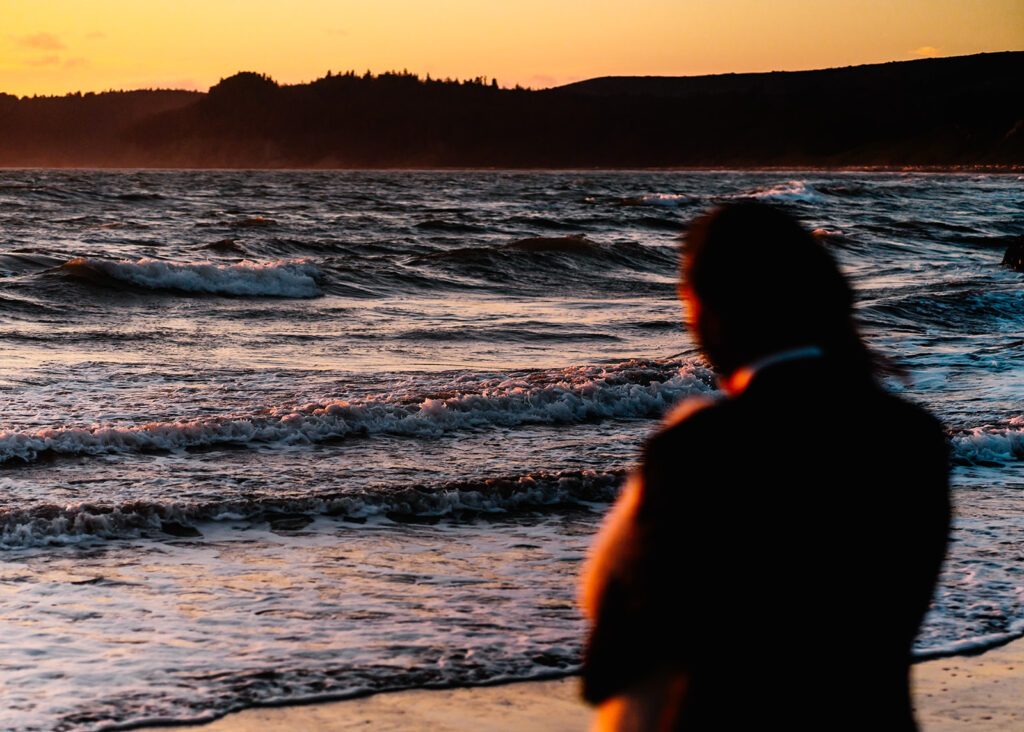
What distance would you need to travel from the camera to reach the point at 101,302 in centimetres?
1648

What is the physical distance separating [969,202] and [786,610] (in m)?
49.4

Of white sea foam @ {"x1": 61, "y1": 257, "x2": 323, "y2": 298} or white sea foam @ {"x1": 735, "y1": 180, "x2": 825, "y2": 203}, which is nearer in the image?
white sea foam @ {"x1": 61, "y1": 257, "x2": 323, "y2": 298}

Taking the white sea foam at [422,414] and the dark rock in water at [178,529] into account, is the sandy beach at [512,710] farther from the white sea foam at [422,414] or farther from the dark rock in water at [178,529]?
the white sea foam at [422,414]

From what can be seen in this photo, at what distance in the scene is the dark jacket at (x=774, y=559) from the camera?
1.35 meters

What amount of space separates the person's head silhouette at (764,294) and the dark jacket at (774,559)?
0.20ft

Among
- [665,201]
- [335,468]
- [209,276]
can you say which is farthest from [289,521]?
[665,201]

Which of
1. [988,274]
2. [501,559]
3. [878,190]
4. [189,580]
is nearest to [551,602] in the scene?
[501,559]

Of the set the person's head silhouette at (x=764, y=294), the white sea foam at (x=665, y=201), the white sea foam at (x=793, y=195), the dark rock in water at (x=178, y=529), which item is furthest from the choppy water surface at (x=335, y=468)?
the white sea foam at (x=793, y=195)

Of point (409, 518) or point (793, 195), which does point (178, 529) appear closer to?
point (409, 518)

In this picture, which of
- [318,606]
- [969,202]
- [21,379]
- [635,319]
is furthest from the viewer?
[969,202]

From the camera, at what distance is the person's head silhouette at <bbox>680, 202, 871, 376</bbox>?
4.85 feet

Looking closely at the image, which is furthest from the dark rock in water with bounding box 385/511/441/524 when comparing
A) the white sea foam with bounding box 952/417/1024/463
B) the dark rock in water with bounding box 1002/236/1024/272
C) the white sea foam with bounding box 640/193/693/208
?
the white sea foam with bounding box 640/193/693/208

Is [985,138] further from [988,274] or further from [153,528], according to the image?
[153,528]

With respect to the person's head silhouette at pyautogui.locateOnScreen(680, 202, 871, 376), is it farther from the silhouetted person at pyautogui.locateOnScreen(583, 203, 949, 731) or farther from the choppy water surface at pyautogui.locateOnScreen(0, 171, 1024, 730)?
the choppy water surface at pyautogui.locateOnScreen(0, 171, 1024, 730)
